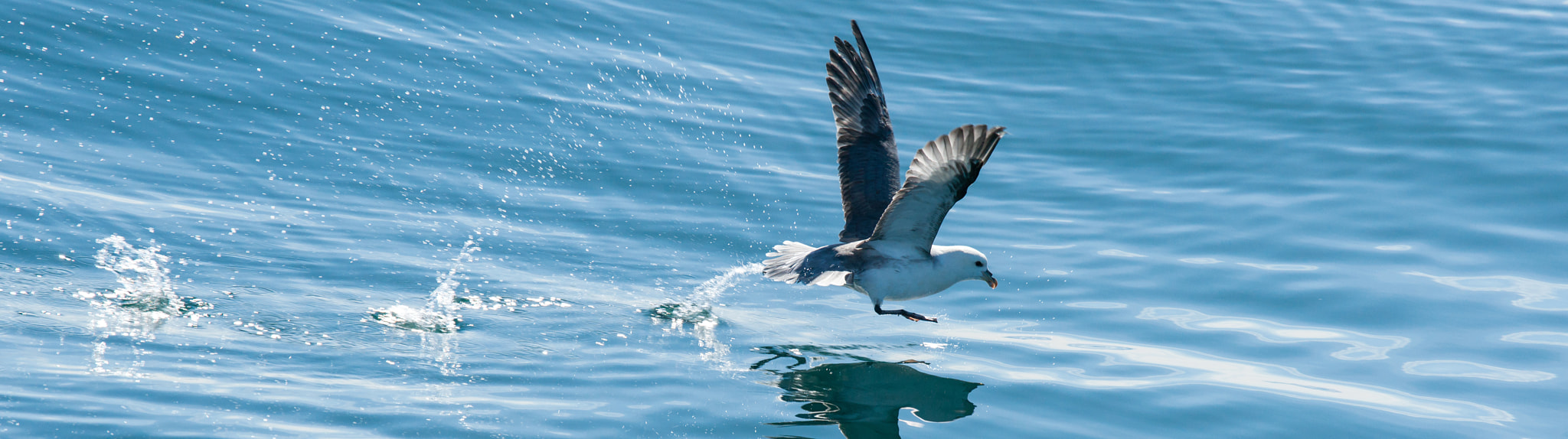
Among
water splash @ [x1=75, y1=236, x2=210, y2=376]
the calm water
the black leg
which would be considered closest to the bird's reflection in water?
the calm water

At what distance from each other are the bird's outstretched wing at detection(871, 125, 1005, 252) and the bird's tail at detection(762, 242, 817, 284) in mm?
478

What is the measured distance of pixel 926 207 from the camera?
6555 mm

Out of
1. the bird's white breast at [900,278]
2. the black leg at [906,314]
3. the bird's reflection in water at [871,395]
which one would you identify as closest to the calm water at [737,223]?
the bird's reflection in water at [871,395]

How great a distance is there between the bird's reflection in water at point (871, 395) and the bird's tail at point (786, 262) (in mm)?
601

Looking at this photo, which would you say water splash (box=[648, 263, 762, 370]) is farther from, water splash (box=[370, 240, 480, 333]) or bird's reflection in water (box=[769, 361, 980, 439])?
water splash (box=[370, 240, 480, 333])

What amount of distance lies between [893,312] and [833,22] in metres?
7.44

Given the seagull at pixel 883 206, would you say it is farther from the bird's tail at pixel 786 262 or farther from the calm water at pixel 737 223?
the calm water at pixel 737 223

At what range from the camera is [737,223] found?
360 inches

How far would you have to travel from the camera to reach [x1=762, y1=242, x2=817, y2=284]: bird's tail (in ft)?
22.5

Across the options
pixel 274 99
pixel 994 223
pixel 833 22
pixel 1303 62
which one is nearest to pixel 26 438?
pixel 274 99

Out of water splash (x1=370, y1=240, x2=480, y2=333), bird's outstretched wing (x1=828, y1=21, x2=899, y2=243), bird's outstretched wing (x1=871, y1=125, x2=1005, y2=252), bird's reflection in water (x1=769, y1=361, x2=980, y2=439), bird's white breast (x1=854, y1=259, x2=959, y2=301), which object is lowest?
bird's reflection in water (x1=769, y1=361, x2=980, y2=439)

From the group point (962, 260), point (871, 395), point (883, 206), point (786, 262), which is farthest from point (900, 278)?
point (871, 395)

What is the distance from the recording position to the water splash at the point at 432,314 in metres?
6.50

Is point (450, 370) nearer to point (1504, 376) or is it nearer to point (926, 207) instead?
point (926, 207)
